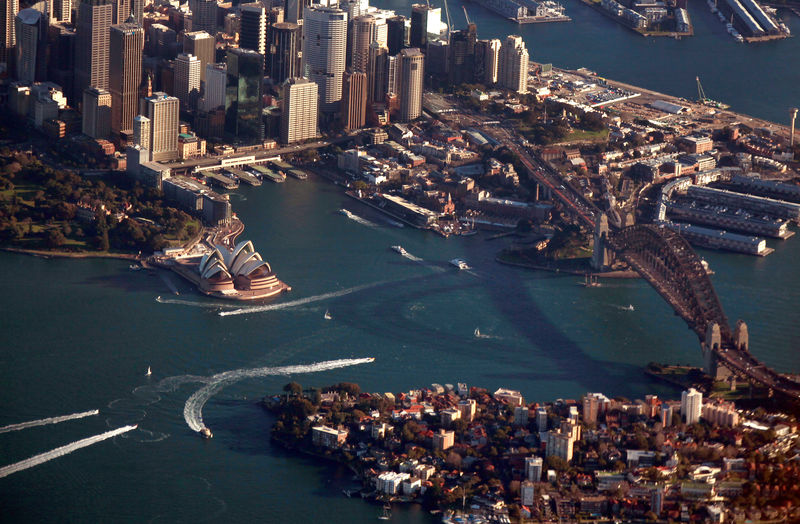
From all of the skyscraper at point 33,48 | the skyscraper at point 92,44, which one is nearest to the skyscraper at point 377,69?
the skyscraper at point 92,44

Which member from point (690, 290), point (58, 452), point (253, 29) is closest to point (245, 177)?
point (253, 29)

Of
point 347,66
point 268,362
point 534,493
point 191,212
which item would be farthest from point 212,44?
point 534,493

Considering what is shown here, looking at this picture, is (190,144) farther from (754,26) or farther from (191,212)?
(754,26)

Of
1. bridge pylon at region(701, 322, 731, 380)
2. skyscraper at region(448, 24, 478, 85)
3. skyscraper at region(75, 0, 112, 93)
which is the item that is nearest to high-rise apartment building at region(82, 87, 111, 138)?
skyscraper at region(75, 0, 112, 93)

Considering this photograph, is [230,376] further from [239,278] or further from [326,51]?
[326,51]

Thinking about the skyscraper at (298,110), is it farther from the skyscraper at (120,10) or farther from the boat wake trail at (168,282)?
the boat wake trail at (168,282)

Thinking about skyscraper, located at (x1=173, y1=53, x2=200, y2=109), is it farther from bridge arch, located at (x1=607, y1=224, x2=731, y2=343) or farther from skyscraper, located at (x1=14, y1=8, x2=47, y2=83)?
bridge arch, located at (x1=607, y1=224, x2=731, y2=343)
